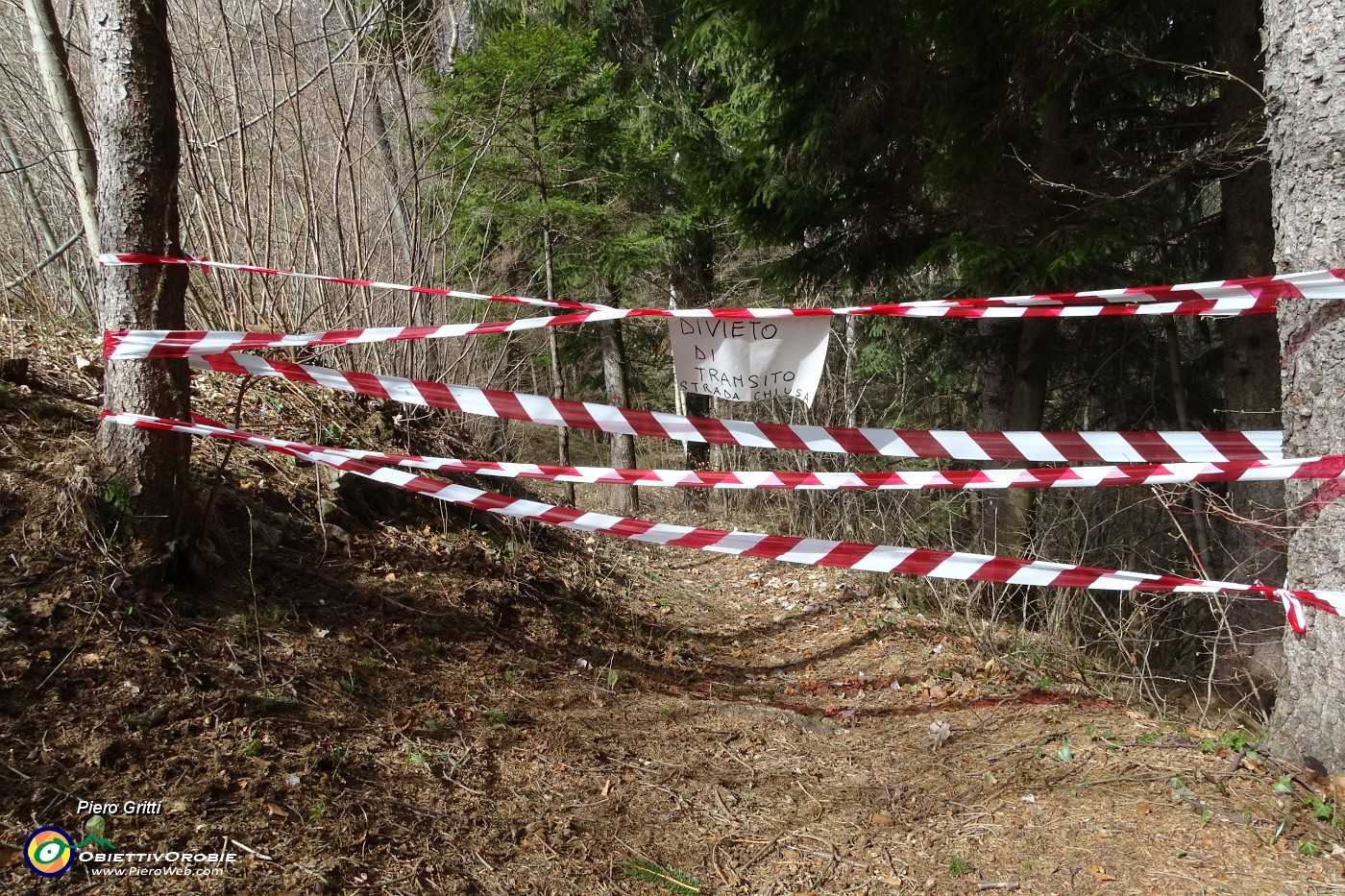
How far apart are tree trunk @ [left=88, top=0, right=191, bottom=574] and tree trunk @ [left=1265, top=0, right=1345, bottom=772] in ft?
14.7

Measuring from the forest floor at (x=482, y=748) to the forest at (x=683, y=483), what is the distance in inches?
0.8

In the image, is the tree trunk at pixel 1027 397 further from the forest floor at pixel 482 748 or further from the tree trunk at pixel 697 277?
the tree trunk at pixel 697 277

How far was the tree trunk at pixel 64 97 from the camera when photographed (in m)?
4.42

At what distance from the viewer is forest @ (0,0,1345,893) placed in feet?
9.15

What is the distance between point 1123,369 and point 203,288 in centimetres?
760

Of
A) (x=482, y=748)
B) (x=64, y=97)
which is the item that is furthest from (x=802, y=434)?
(x=64, y=97)

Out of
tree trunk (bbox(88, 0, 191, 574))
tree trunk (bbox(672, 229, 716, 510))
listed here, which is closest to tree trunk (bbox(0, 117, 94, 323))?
tree trunk (bbox(88, 0, 191, 574))

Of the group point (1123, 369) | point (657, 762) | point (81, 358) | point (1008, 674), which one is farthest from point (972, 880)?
point (1123, 369)

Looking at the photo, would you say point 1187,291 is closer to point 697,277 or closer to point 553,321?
point 553,321

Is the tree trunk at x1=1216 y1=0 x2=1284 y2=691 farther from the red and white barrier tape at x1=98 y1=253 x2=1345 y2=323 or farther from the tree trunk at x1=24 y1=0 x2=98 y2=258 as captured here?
the tree trunk at x1=24 y1=0 x2=98 y2=258

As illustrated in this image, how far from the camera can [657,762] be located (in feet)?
11.2

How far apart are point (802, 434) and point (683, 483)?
0.65 meters

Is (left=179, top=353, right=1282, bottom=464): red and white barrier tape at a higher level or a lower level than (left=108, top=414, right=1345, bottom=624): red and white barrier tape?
higher

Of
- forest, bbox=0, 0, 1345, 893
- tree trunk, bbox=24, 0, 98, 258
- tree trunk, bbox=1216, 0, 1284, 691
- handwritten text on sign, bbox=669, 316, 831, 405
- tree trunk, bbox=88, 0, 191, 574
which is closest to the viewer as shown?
forest, bbox=0, 0, 1345, 893
